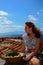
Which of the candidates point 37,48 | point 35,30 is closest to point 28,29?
point 35,30

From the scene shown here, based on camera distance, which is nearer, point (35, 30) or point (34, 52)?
point (34, 52)

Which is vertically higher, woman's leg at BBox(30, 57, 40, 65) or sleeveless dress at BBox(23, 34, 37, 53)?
sleeveless dress at BBox(23, 34, 37, 53)

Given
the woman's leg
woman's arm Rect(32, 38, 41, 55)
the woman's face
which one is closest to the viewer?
the woman's leg

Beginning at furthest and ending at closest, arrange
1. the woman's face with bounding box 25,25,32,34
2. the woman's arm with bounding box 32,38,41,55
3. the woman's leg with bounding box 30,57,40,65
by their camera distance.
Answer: the woman's face with bounding box 25,25,32,34 → the woman's arm with bounding box 32,38,41,55 → the woman's leg with bounding box 30,57,40,65

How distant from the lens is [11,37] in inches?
212

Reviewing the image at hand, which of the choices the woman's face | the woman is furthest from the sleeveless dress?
the woman's face

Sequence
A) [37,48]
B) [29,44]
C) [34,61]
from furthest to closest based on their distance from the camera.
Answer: [29,44] < [37,48] < [34,61]

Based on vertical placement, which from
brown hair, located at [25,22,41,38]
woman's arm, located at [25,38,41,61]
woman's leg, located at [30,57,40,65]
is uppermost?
brown hair, located at [25,22,41,38]

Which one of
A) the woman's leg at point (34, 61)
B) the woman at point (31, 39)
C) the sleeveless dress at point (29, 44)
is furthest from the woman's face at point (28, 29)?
the woman's leg at point (34, 61)

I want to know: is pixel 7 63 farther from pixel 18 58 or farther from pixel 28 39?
pixel 28 39

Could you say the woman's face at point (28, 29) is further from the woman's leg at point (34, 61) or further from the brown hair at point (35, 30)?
the woman's leg at point (34, 61)

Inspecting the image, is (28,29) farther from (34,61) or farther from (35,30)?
(34,61)

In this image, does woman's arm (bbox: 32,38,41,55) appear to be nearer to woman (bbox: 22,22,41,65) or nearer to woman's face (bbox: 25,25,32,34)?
woman (bbox: 22,22,41,65)

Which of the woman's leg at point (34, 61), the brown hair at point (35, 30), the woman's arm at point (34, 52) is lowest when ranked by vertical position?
the woman's leg at point (34, 61)
